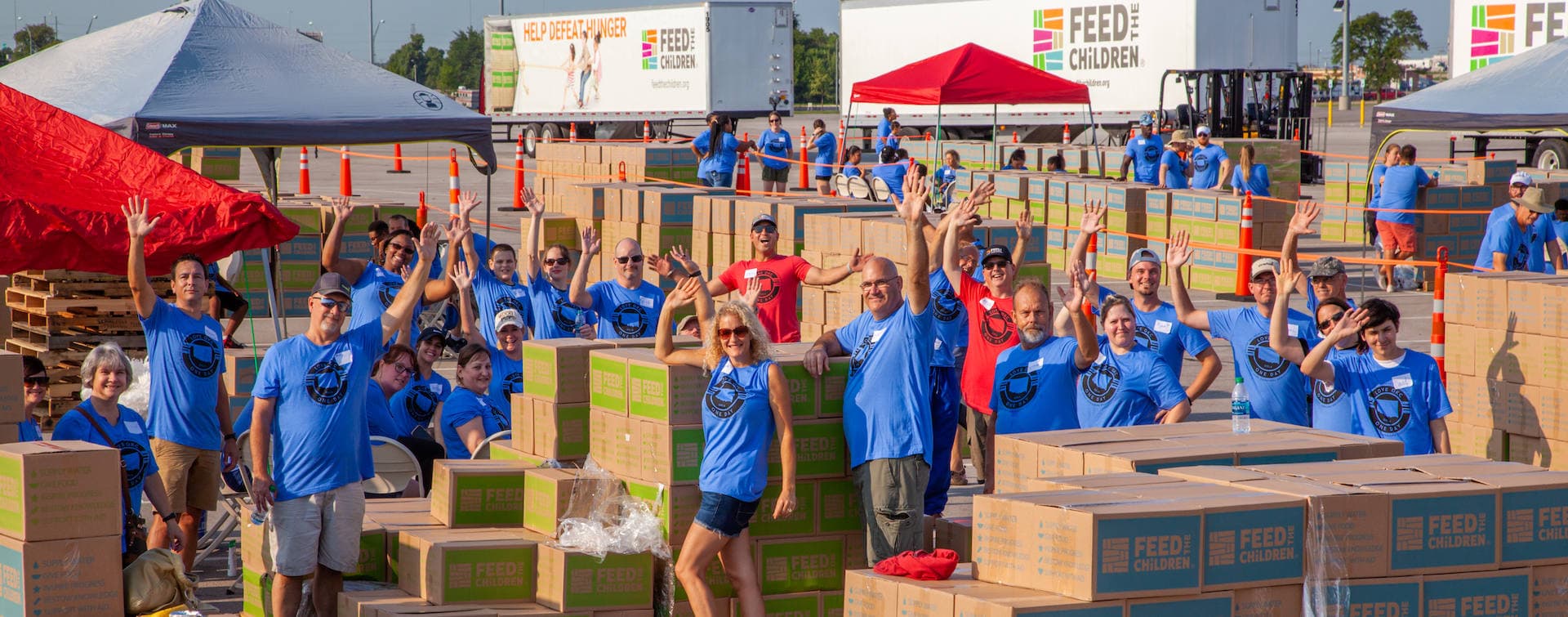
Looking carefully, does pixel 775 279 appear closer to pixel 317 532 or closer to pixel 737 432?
pixel 737 432

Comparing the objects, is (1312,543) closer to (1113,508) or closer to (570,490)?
(1113,508)

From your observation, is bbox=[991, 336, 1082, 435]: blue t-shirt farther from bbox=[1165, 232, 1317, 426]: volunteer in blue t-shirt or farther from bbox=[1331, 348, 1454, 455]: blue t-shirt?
bbox=[1331, 348, 1454, 455]: blue t-shirt

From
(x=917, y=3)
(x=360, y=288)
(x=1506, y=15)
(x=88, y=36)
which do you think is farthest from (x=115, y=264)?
(x=917, y=3)

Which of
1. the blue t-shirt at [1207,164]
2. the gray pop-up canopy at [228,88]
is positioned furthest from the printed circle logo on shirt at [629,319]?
the blue t-shirt at [1207,164]

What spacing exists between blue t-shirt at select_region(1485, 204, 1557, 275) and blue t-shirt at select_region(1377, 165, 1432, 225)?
13.4 feet

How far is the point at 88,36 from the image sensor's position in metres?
11.6

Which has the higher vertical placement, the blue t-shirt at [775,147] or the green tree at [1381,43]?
the green tree at [1381,43]

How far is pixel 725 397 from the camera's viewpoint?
21.7 ft

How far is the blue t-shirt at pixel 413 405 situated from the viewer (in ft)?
29.1

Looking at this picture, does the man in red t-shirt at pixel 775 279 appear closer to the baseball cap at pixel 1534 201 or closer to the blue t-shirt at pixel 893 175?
the baseball cap at pixel 1534 201

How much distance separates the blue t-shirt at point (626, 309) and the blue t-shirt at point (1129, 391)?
312 cm

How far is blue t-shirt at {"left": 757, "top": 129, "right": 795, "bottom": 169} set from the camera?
90.9 feet

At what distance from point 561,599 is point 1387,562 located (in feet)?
10.6

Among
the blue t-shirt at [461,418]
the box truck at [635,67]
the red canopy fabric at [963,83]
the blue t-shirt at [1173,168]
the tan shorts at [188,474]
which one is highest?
the box truck at [635,67]
